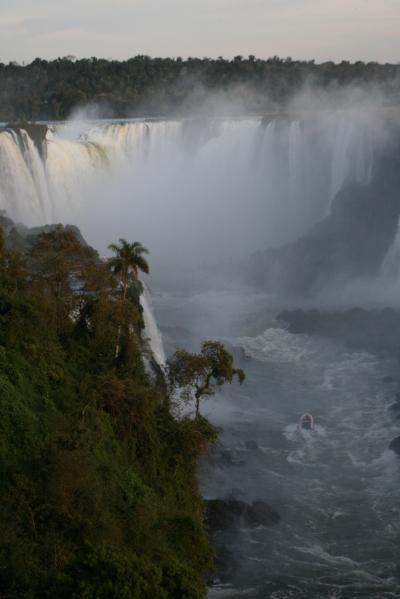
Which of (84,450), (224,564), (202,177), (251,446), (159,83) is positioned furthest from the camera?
(159,83)

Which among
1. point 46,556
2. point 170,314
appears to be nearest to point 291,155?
point 170,314

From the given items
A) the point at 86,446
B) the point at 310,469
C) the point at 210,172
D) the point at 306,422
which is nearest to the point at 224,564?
the point at 86,446

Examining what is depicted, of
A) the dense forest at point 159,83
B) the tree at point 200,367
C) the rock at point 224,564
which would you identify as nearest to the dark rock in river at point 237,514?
the rock at point 224,564

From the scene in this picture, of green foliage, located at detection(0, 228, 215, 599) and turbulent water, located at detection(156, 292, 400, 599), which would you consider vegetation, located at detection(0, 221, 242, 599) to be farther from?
turbulent water, located at detection(156, 292, 400, 599)

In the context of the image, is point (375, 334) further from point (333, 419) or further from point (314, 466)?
point (314, 466)

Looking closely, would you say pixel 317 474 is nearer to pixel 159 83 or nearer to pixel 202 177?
pixel 202 177
